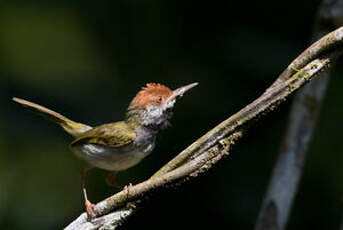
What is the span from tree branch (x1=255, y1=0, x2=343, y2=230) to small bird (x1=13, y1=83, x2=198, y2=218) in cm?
73

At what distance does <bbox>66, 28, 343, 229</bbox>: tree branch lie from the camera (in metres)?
2.43

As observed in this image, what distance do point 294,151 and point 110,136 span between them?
1.24 metres

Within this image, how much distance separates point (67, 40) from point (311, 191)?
10.7 ft

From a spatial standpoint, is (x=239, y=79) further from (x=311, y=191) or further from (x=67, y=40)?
(x=67, y=40)

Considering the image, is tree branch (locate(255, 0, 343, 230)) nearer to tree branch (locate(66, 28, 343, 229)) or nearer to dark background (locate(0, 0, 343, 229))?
dark background (locate(0, 0, 343, 229))

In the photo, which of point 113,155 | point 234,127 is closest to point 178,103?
point 113,155

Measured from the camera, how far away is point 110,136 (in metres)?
3.78

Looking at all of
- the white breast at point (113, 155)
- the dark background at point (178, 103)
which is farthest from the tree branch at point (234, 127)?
the dark background at point (178, 103)

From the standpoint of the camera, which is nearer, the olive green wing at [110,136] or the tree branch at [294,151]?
the tree branch at [294,151]

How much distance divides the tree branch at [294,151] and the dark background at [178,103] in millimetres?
827

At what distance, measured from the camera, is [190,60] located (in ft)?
18.5

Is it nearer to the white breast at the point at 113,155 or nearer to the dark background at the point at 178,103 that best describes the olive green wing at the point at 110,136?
the white breast at the point at 113,155

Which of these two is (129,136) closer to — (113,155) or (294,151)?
(113,155)

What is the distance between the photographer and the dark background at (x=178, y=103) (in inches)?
A: 195
